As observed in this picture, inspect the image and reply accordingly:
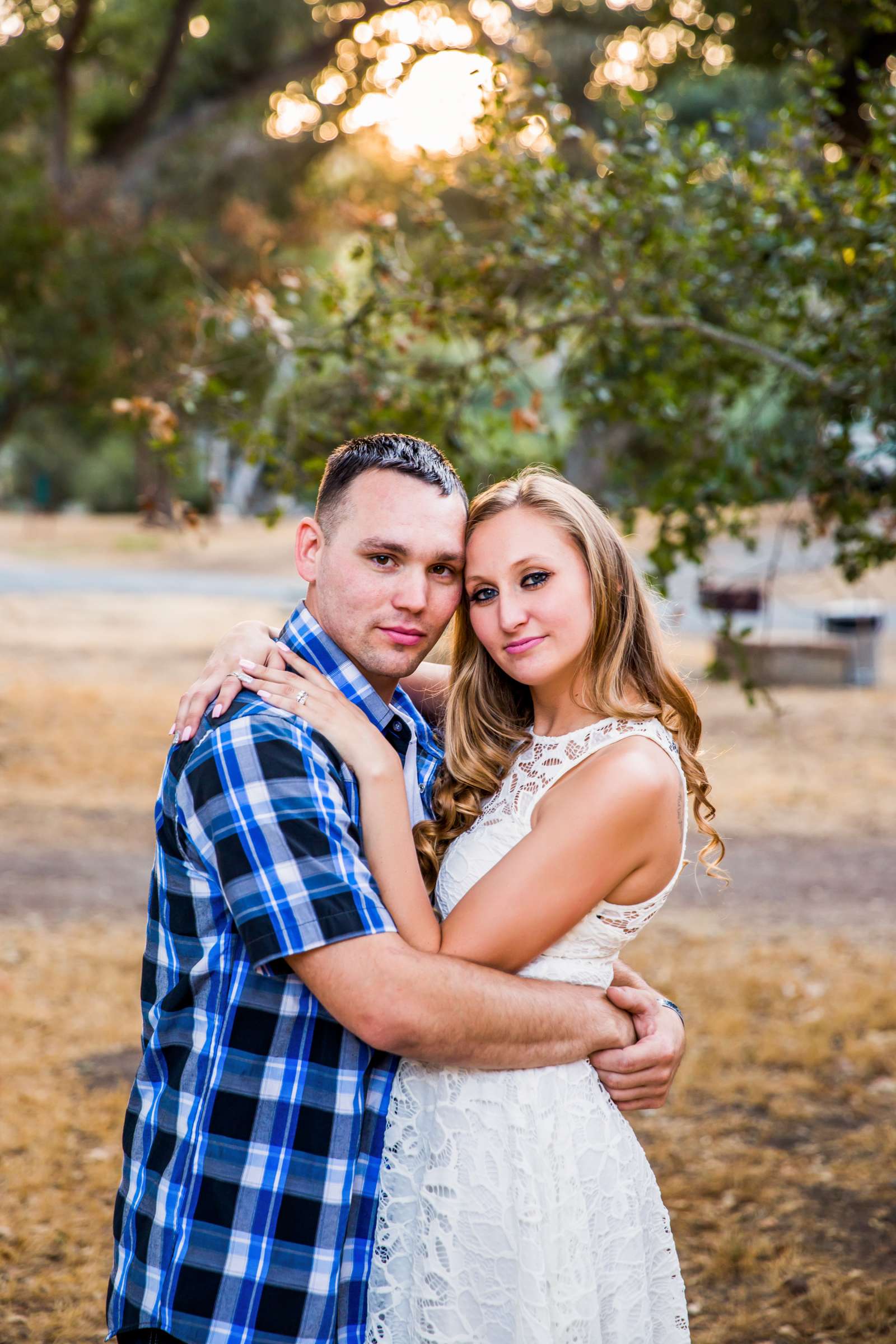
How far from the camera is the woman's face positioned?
92.3 inches

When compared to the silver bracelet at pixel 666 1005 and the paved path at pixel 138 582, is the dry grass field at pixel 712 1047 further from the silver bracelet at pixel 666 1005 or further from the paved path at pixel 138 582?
the paved path at pixel 138 582

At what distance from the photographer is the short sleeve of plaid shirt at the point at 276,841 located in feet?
5.92

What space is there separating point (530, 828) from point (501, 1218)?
67 cm

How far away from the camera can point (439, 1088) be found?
2146 mm

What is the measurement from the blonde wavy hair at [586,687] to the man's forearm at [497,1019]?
0.40 metres

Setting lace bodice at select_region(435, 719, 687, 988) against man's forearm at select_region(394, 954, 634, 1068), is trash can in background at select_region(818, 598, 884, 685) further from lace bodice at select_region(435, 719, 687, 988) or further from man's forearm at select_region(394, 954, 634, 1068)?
man's forearm at select_region(394, 954, 634, 1068)

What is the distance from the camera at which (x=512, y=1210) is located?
212 cm

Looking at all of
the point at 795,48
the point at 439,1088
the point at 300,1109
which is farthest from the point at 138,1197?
the point at 795,48

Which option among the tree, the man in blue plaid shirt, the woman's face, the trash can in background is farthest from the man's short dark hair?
the trash can in background

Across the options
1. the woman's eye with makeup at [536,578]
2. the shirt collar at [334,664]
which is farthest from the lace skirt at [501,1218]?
the woman's eye with makeup at [536,578]

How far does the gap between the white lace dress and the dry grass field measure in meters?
0.12

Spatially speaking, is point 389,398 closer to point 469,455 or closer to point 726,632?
point 469,455

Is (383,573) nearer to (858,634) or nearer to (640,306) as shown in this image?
(640,306)

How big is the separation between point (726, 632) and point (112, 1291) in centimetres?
326
